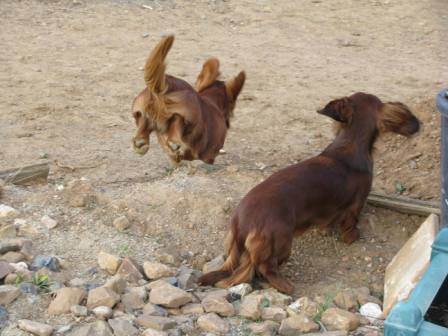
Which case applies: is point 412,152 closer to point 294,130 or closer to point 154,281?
point 294,130

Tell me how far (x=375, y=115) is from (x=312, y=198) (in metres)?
0.79

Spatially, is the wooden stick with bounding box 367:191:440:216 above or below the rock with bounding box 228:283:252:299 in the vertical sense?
above

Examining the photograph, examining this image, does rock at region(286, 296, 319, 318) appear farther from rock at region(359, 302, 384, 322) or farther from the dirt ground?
the dirt ground

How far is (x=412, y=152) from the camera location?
5941mm

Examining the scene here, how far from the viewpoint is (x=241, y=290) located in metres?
4.34

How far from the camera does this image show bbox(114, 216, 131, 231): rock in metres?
4.90

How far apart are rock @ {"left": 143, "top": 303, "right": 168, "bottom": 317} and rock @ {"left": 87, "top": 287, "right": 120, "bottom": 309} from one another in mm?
146

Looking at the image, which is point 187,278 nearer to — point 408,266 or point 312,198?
point 312,198

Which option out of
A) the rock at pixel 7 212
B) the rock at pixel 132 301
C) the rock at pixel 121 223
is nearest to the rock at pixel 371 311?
the rock at pixel 132 301

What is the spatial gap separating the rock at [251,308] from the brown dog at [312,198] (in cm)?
37

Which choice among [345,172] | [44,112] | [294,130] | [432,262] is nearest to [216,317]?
[432,262]

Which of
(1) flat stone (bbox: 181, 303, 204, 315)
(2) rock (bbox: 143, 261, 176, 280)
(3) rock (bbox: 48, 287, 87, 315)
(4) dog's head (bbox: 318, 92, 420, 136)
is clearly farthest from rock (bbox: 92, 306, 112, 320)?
(4) dog's head (bbox: 318, 92, 420, 136)

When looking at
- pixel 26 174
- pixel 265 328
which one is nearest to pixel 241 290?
pixel 265 328

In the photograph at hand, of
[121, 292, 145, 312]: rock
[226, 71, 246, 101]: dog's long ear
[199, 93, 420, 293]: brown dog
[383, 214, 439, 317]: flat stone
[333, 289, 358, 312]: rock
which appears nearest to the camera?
[121, 292, 145, 312]: rock
